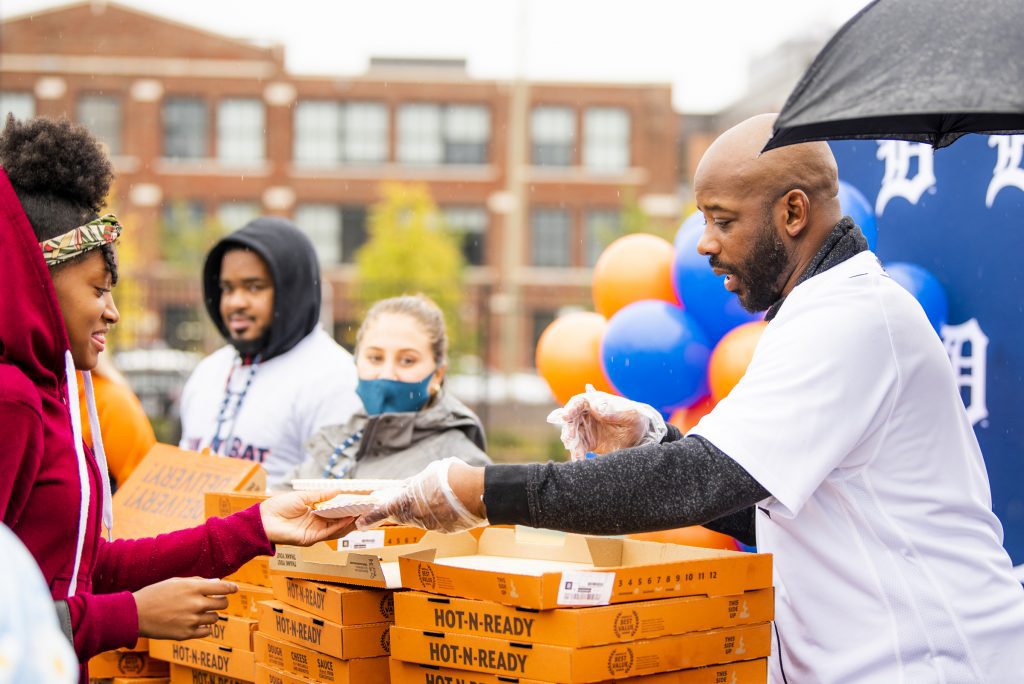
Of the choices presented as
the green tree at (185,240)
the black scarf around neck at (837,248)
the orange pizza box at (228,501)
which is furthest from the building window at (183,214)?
the black scarf around neck at (837,248)

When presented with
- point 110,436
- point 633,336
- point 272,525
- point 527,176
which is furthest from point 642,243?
point 527,176

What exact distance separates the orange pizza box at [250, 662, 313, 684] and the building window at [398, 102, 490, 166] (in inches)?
1467

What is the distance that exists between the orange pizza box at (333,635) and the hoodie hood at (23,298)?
0.83m

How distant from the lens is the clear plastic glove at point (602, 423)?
2.58 metres

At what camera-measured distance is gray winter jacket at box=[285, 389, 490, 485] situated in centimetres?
381

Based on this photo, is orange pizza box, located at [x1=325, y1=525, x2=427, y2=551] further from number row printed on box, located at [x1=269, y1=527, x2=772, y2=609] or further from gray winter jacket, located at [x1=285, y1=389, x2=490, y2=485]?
gray winter jacket, located at [x1=285, y1=389, x2=490, y2=485]

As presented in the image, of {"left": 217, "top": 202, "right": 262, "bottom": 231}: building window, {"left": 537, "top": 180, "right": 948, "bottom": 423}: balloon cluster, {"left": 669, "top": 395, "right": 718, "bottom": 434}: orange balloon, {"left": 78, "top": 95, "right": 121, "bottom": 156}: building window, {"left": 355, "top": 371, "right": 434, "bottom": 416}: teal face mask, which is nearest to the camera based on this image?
{"left": 355, "top": 371, "right": 434, "bottom": 416}: teal face mask

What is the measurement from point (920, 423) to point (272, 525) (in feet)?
4.88

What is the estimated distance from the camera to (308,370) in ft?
15.0

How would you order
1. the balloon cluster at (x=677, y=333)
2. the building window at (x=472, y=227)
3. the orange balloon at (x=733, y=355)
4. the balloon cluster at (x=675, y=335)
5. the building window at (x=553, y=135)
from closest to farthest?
the orange balloon at (x=733, y=355) < the balloon cluster at (x=677, y=333) < the balloon cluster at (x=675, y=335) < the building window at (x=553, y=135) < the building window at (x=472, y=227)

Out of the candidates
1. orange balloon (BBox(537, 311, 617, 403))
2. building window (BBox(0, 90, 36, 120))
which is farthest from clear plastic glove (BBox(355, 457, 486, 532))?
building window (BBox(0, 90, 36, 120))

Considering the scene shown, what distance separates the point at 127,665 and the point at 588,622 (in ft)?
6.08

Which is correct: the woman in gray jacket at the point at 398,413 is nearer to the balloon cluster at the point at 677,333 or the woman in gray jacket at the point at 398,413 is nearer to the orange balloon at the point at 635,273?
the balloon cluster at the point at 677,333

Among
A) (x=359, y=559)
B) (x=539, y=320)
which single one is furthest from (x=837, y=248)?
(x=539, y=320)
